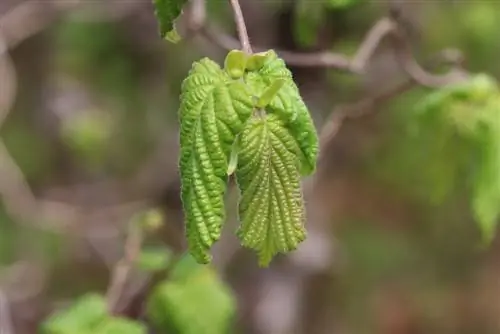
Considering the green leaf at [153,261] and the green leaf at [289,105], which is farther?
the green leaf at [153,261]

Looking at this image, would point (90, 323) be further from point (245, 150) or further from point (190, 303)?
point (245, 150)

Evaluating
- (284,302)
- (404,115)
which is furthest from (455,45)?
(284,302)

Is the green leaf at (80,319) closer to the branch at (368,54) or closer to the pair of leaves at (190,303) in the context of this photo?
the pair of leaves at (190,303)

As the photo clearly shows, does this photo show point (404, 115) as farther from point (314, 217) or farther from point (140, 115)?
point (140, 115)

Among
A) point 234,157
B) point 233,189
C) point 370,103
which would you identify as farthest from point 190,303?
point 234,157

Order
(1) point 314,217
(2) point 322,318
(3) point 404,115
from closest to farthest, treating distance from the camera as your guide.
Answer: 1. (3) point 404,115
2. (1) point 314,217
3. (2) point 322,318

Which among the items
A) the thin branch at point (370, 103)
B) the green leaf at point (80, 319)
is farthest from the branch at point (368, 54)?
the green leaf at point (80, 319)
